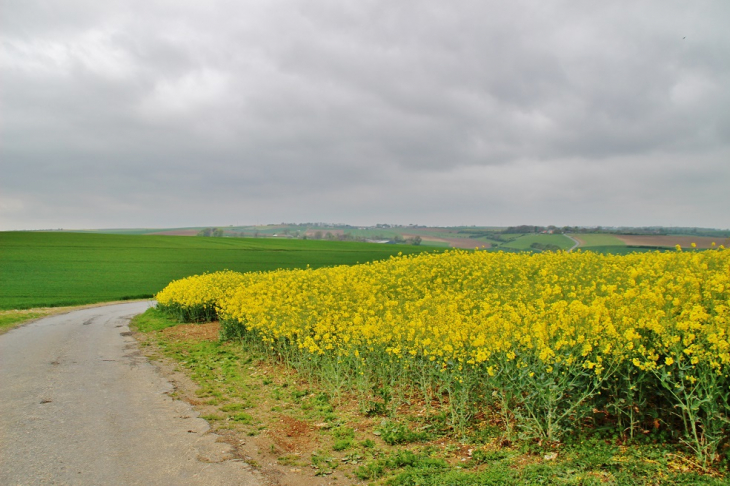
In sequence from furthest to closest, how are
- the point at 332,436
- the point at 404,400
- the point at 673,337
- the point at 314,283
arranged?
1. the point at 314,283
2. the point at 404,400
3. the point at 332,436
4. the point at 673,337

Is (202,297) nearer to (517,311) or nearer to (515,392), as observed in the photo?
(517,311)

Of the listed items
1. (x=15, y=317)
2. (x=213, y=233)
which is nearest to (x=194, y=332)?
(x=15, y=317)

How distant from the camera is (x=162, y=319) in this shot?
70.1 ft

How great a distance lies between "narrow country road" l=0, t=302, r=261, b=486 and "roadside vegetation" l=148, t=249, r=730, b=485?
849 millimetres

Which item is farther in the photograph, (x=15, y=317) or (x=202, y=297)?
(x=15, y=317)

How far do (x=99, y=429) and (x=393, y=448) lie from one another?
4.49m

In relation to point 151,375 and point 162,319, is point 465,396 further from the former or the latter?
point 162,319

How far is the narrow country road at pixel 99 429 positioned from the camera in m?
5.76

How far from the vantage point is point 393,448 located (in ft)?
21.0

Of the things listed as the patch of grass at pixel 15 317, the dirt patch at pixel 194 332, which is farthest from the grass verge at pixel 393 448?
the patch of grass at pixel 15 317

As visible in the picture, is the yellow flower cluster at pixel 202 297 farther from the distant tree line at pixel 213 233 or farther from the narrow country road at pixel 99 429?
the distant tree line at pixel 213 233

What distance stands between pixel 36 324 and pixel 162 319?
17.0ft

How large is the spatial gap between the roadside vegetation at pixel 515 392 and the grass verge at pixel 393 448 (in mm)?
25

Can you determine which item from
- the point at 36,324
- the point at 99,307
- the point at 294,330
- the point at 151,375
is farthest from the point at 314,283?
the point at 99,307
